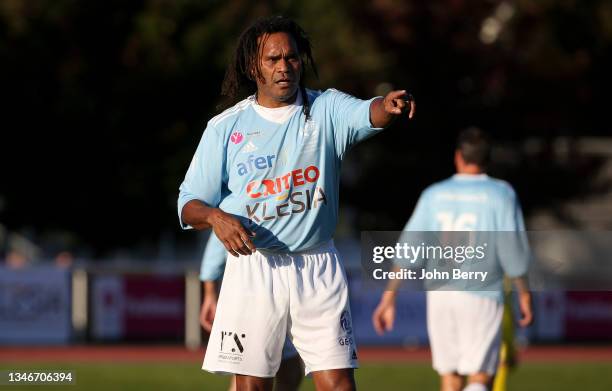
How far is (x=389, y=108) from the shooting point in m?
6.32

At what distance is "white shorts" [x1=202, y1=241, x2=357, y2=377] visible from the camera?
6.77m

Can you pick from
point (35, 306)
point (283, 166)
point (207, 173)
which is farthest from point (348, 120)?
point (35, 306)

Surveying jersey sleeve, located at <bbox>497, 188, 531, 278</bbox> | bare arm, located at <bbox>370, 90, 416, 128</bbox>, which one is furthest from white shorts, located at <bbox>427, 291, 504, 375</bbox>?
bare arm, located at <bbox>370, 90, 416, 128</bbox>

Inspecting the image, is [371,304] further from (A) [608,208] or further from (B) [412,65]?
(A) [608,208]

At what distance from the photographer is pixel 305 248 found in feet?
22.4

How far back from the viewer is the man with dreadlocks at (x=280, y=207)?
6.75 m

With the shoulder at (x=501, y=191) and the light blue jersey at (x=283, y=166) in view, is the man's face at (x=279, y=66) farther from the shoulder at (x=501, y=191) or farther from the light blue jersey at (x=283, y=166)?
the shoulder at (x=501, y=191)

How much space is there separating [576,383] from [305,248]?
9.72m

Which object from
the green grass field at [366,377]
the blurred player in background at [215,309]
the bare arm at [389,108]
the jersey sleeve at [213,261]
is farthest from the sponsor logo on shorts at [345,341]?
the green grass field at [366,377]

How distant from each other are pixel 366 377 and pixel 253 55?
1030 centimetres

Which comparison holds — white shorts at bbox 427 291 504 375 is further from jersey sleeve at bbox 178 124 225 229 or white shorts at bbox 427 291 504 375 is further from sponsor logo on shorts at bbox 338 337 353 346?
jersey sleeve at bbox 178 124 225 229

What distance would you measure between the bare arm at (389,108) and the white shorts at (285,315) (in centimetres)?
78

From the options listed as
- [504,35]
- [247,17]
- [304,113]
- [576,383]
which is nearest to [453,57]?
[504,35]

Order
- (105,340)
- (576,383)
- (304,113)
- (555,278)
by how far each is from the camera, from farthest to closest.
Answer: (105,340) < (555,278) < (576,383) < (304,113)
